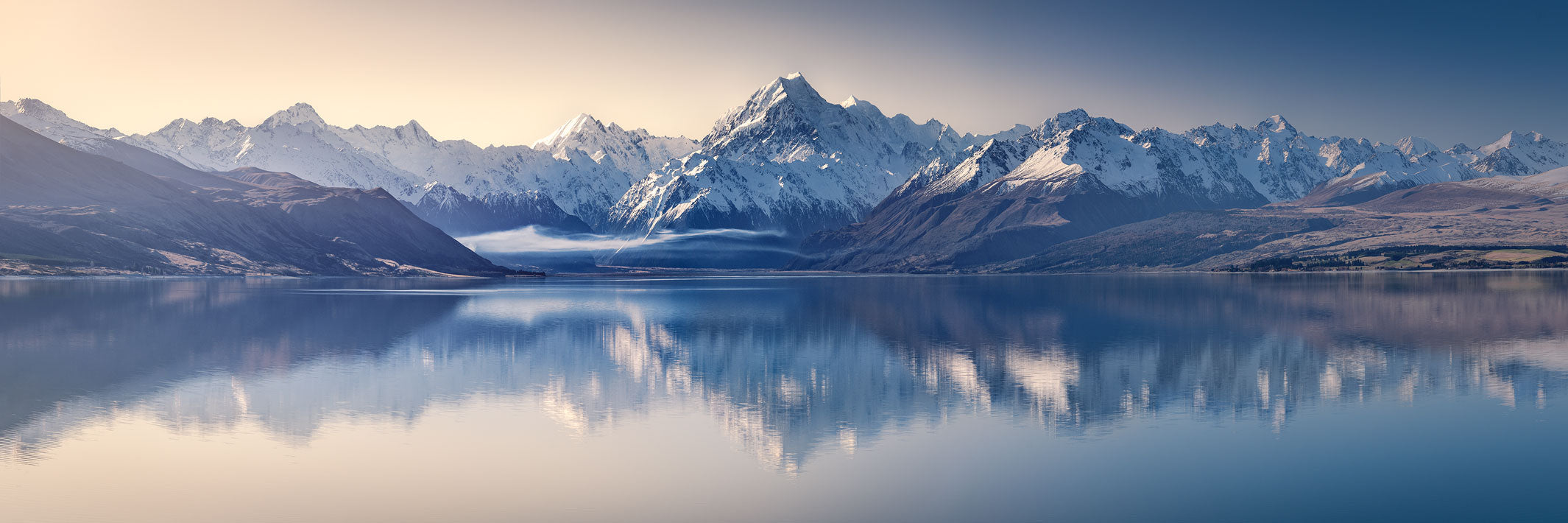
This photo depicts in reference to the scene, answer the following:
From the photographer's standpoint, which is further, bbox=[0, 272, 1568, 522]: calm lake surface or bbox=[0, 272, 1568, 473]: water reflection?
bbox=[0, 272, 1568, 473]: water reflection

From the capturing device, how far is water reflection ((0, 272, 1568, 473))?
5331 centimetres

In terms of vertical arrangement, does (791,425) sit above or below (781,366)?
Result: below

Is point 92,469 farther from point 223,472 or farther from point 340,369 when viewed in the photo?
point 340,369

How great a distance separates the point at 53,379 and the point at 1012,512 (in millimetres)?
64731

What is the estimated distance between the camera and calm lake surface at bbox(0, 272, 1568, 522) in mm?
35375

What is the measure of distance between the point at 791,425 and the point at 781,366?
26258mm

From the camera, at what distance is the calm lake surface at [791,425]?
3538 centimetres

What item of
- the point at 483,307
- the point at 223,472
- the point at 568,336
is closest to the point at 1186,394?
the point at 223,472

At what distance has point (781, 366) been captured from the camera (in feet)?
252

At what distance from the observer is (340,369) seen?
73.0 m

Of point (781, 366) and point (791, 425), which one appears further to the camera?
point (781, 366)

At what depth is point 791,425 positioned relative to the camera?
50.6 meters

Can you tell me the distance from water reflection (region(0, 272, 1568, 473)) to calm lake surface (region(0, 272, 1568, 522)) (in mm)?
440

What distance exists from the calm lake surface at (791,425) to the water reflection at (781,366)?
440mm
